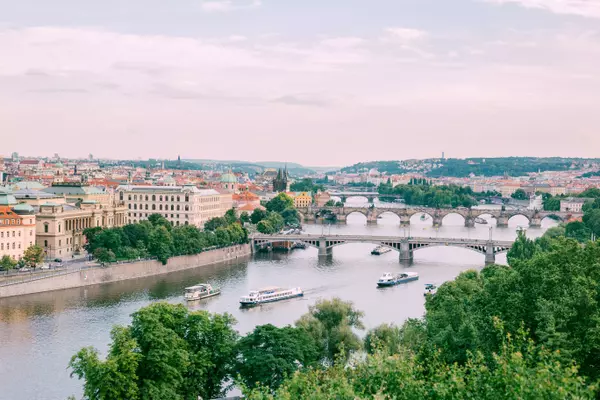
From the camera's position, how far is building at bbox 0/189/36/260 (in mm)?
40938

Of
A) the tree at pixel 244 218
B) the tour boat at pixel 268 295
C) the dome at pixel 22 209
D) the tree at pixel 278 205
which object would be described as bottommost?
the tour boat at pixel 268 295

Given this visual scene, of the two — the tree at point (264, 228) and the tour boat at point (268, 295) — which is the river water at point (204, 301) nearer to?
the tour boat at point (268, 295)

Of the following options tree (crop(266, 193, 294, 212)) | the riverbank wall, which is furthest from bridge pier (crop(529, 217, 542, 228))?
the riverbank wall

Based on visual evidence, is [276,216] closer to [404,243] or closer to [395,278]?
[404,243]

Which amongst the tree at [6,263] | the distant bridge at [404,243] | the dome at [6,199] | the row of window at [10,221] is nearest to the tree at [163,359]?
the tree at [6,263]

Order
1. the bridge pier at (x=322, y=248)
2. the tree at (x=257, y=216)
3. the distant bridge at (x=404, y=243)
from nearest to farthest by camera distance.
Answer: the distant bridge at (x=404, y=243)
the bridge pier at (x=322, y=248)
the tree at (x=257, y=216)

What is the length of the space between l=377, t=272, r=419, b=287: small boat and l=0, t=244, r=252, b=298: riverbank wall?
36.1 feet

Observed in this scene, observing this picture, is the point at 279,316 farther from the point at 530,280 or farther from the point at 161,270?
the point at 530,280

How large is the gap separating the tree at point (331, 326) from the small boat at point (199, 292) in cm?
1234

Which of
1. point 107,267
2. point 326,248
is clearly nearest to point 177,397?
point 107,267

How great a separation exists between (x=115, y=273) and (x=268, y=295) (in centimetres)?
875

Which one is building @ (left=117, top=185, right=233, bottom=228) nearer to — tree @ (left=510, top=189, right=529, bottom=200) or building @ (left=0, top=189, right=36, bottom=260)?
building @ (left=0, top=189, right=36, bottom=260)

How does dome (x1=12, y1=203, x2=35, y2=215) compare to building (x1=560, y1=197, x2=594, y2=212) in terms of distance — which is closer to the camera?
dome (x1=12, y1=203, x2=35, y2=215)

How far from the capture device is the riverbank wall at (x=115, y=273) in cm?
3648
